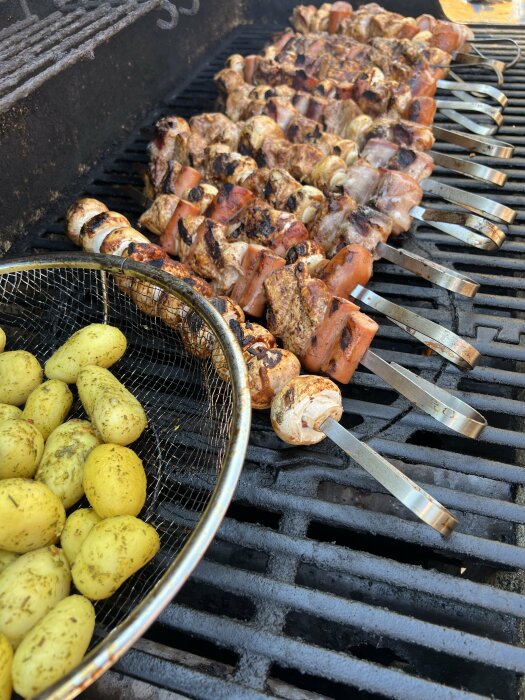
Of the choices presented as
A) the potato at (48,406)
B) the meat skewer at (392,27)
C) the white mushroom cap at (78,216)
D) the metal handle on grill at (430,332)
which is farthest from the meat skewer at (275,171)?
the meat skewer at (392,27)

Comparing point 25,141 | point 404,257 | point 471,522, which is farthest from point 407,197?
point 25,141

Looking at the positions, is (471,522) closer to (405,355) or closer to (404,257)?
(405,355)

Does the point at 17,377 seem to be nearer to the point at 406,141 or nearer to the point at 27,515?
the point at 27,515

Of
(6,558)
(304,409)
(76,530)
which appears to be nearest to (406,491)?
(304,409)

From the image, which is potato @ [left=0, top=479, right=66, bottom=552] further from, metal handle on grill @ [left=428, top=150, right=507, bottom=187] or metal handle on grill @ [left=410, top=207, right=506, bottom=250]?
metal handle on grill @ [left=428, top=150, right=507, bottom=187]

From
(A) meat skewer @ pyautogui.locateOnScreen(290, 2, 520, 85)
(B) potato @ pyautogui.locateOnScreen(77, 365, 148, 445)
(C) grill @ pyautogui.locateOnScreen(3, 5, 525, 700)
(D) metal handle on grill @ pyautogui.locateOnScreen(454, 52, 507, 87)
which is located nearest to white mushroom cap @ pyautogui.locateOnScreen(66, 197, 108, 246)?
(B) potato @ pyautogui.locateOnScreen(77, 365, 148, 445)
